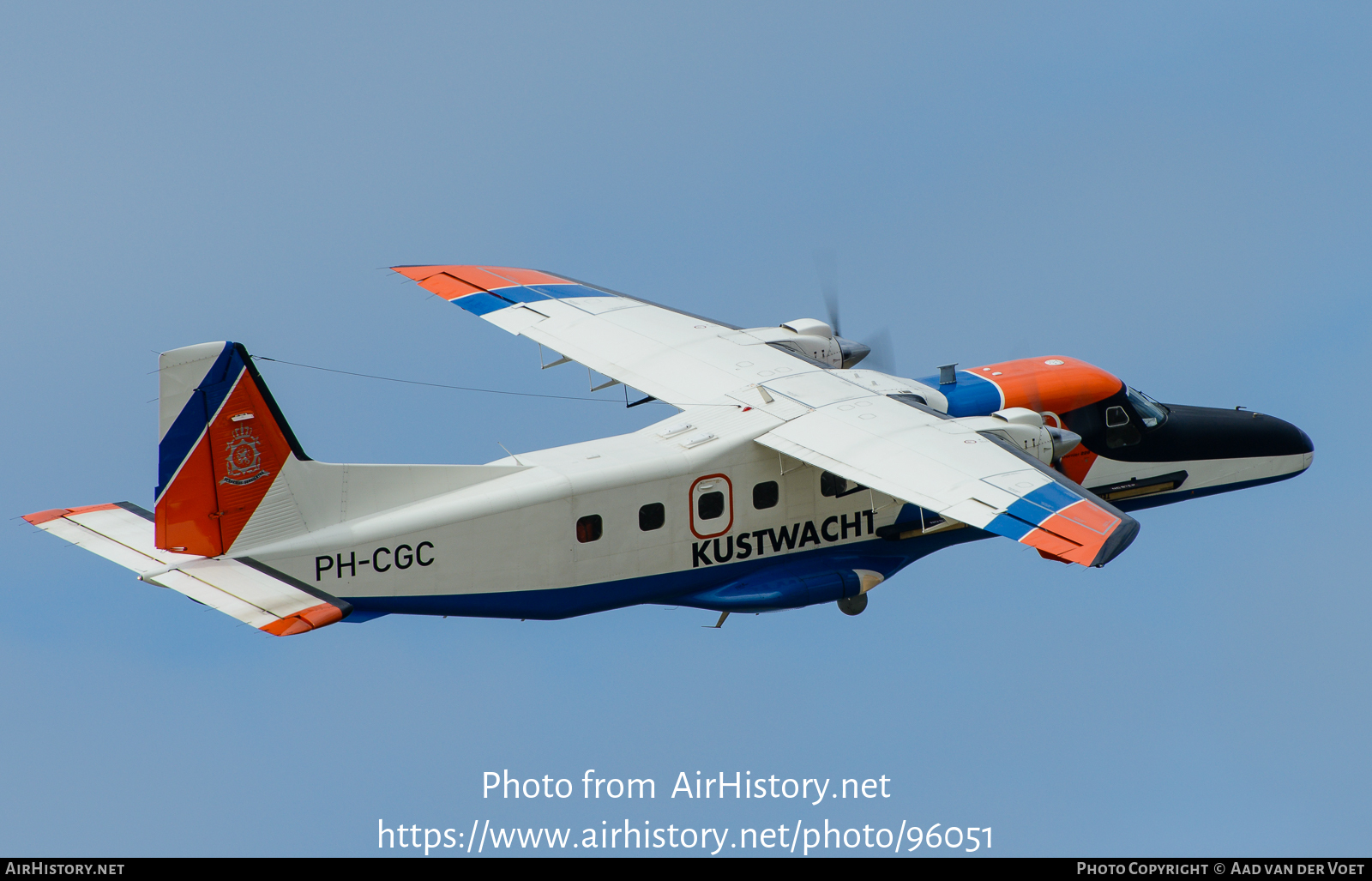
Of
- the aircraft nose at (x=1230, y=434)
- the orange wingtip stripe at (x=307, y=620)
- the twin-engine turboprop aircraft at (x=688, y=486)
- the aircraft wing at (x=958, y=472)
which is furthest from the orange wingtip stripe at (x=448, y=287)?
the aircraft nose at (x=1230, y=434)

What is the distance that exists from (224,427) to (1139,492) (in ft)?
49.4

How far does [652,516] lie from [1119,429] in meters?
8.50

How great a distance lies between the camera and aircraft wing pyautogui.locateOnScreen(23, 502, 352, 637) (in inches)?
824

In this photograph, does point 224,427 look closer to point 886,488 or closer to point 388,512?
point 388,512

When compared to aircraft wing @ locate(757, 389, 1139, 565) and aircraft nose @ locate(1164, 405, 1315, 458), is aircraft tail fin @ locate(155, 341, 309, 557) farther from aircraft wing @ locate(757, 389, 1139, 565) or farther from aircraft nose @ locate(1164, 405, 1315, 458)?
aircraft nose @ locate(1164, 405, 1315, 458)

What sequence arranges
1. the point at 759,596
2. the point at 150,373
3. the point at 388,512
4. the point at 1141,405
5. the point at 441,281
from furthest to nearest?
1. the point at 441,281
2. the point at 1141,405
3. the point at 759,596
4. the point at 388,512
5. the point at 150,373

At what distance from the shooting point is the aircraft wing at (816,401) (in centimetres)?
2200

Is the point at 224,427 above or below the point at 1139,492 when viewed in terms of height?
above

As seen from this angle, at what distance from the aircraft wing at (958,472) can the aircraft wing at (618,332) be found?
2.22m

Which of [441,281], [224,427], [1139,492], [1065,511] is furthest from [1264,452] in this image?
[224,427]

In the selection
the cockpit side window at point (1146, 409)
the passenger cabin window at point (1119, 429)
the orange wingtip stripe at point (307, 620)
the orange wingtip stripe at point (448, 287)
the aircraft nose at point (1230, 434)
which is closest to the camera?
the orange wingtip stripe at point (307, 620)

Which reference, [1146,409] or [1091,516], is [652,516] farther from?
[1146,409]

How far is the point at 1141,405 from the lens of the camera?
28.3m

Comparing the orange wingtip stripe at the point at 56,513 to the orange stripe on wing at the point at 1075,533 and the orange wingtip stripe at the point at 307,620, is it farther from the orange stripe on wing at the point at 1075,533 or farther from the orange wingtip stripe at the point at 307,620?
the orange stripe on wing at the point at 1075,533
